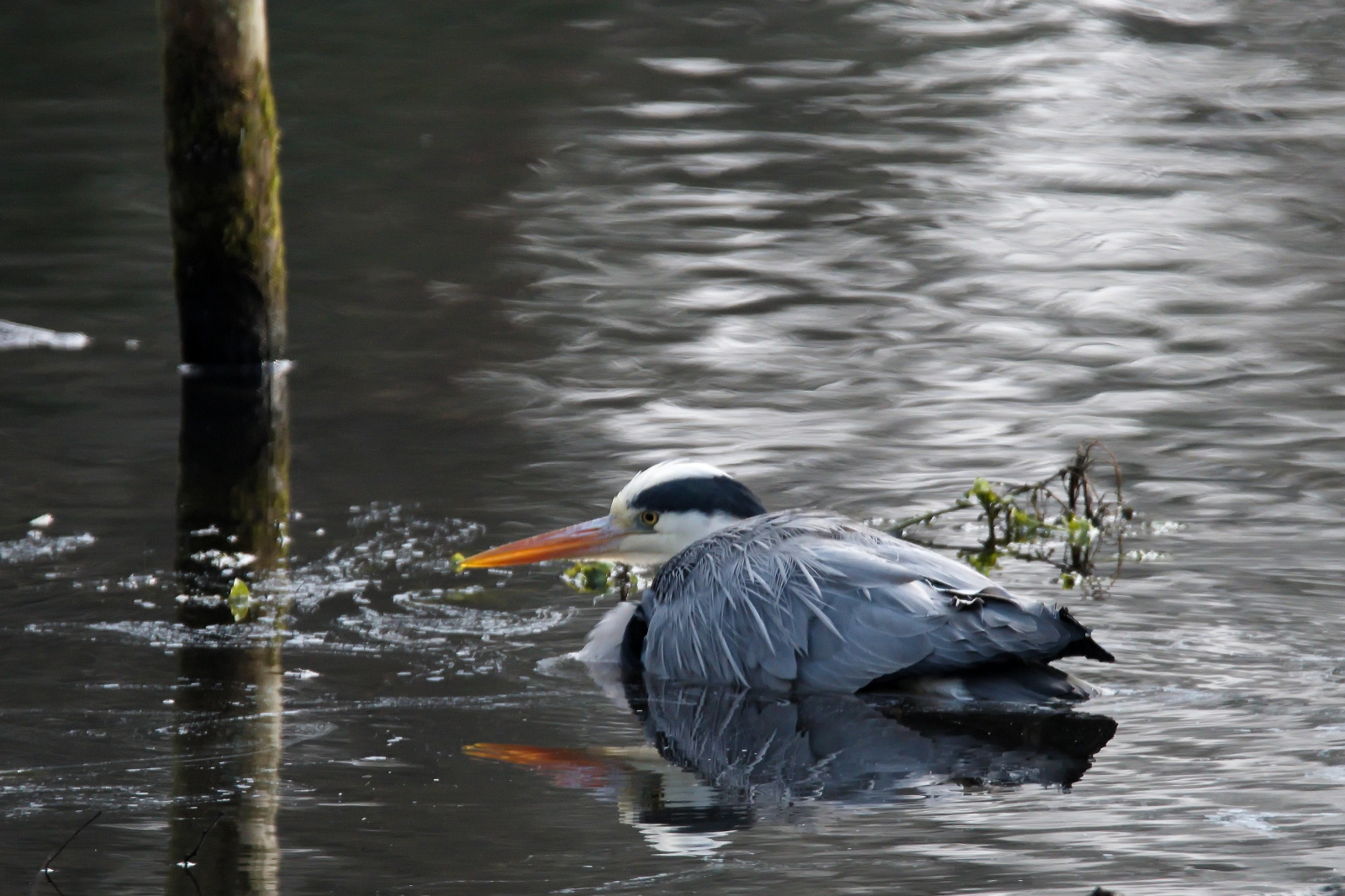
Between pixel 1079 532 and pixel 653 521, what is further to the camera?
pixel 1079 532

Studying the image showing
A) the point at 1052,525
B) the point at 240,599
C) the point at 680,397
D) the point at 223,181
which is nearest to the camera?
the point at 240,599

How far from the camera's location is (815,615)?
Answer: 5.85 m

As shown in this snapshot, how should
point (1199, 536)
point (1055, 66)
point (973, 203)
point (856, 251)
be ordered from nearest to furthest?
1. point (1199, 536)
2. point (856, 251)
3. point (973, 203)
4. point (1055, 66)

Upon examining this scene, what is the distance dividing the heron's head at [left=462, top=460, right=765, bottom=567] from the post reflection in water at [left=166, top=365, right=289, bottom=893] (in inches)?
35.8

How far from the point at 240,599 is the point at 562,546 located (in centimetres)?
113

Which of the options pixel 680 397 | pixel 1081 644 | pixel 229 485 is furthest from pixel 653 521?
pixel 680 397

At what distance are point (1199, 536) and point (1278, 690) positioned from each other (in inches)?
63.9

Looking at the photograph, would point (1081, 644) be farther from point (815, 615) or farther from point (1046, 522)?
→ point (1046, 522)

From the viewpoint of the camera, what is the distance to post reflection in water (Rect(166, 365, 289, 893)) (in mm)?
4625

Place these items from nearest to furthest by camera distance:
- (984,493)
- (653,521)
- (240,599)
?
(240,599) → (653,521) → (984,493)

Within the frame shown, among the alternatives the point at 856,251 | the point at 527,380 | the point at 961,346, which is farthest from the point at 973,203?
the point at 527,380

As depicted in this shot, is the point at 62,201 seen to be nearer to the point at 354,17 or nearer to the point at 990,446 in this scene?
the point at 354,17

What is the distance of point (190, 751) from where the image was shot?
5.30 m

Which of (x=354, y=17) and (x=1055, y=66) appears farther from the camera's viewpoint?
(x=354, y=17)
